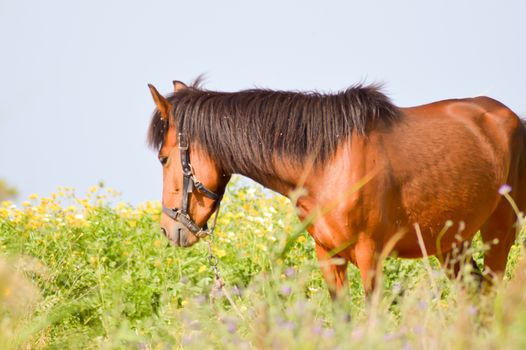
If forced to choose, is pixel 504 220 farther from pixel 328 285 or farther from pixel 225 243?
pixel 225 243

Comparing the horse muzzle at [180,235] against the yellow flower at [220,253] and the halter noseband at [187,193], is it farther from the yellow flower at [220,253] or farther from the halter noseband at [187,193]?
the yellow flower at [220,253]

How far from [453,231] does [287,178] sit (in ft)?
4.10

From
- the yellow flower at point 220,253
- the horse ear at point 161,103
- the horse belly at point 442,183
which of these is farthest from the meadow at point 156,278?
the horse ear at point 161,103

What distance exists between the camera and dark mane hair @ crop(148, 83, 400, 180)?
534 cm

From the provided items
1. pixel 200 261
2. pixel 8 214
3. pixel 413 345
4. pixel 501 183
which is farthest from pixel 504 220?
pixel 8 214

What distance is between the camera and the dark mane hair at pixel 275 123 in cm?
534

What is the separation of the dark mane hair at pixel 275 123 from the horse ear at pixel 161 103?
70 millimetres

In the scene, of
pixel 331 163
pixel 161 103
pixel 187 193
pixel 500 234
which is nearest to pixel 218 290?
pixel 187 193

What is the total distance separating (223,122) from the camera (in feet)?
17.8

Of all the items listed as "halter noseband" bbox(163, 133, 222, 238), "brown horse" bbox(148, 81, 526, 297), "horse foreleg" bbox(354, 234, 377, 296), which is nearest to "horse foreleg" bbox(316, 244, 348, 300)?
"brown horse" bbox(148, 81, 526, 297)

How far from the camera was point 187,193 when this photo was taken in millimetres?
5527

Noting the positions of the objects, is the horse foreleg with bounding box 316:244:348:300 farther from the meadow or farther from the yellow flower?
the yellow flower

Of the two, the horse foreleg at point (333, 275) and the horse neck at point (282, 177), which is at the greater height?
the horse neck at point (282, 177)

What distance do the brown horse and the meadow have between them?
305mm
